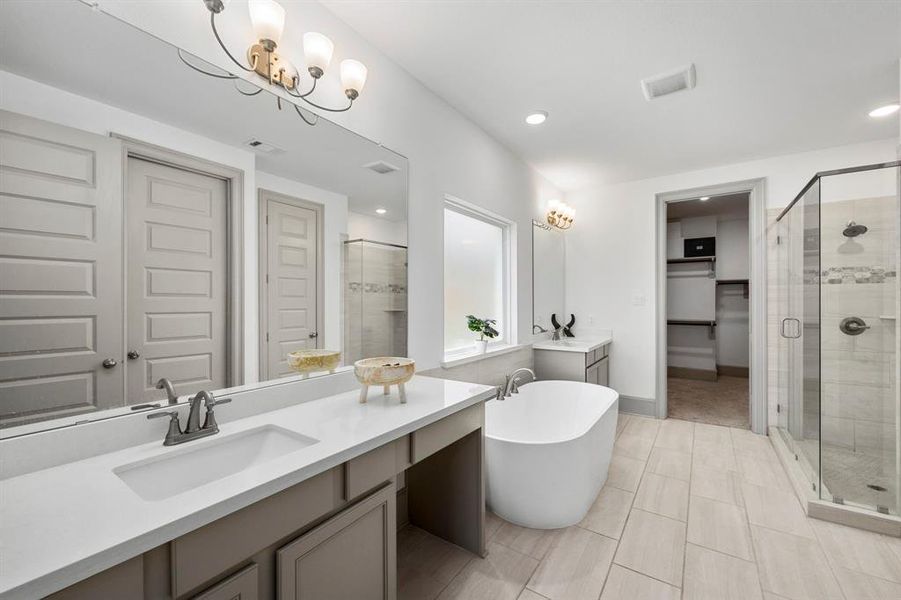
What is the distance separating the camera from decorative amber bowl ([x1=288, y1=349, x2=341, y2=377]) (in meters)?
1.58

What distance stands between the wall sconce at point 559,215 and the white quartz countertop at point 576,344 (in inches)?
47.7

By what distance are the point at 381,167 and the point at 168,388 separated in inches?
54.6

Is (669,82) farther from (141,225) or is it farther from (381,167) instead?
(141,225)

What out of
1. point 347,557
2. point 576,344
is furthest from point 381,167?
point 576,344

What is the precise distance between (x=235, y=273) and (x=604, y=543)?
2125 millimetres

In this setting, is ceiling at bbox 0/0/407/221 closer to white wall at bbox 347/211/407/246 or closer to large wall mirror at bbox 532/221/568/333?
white wall at bbox 347/211/407/246

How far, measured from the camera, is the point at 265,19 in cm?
131

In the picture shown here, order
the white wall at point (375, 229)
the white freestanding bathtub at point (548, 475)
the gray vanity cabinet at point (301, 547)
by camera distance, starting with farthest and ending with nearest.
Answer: the white freestanding bathtub at point (548, 475) → the white wall at point (375, 229) → the gray vanity cabinet at point (301, 547)

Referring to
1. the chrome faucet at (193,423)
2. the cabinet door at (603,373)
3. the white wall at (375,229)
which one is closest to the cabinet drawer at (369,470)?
the chrome faucet at (193,423)

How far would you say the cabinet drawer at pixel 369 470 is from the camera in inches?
43.1

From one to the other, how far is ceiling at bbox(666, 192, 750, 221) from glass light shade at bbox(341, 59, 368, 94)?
14.3 ft

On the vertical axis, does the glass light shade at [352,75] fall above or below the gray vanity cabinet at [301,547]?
above

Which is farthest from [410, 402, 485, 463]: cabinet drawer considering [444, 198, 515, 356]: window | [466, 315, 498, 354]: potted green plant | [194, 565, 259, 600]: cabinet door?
[466, 315, 498, 354]: potted green plant

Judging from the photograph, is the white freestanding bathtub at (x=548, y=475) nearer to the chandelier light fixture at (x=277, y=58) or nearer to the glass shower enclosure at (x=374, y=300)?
the glass shower enclosure at (x=374, y=300)
